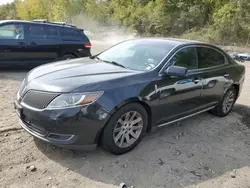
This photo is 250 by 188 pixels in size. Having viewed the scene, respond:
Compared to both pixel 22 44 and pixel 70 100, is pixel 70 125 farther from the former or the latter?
pixel 22 44

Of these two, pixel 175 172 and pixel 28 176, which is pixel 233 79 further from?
pixel 28 176

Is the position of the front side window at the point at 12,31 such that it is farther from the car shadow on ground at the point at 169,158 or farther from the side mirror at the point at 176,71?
the side mirror at the point at 176,71

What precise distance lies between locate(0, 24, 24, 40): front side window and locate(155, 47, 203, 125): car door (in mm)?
5335

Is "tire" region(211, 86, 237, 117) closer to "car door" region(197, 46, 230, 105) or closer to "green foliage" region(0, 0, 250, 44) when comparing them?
"car door" region(197, 46, 230, 105)

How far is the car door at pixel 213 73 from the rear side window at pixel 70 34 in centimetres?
516

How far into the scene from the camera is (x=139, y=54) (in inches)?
171

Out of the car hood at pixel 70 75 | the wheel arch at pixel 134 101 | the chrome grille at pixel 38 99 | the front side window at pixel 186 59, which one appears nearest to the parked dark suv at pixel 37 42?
the car hood at pixel 70 75

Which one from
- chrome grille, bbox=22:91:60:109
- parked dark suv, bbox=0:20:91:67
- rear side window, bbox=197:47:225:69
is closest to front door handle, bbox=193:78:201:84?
rear side window, bbox=197:47:225:69

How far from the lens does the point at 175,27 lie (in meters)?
33.5

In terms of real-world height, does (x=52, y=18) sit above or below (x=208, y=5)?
below

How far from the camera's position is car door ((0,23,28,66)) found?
24.6 ft

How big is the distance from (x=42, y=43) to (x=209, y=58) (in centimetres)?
527

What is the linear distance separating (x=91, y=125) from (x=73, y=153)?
2.11 ft

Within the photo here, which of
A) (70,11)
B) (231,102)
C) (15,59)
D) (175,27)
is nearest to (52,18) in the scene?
(70,11)
